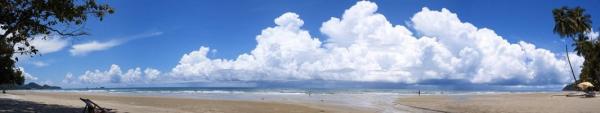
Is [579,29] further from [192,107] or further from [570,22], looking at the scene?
[192,107]

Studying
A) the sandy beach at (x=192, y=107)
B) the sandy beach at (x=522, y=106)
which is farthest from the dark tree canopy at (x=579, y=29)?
the sandy beach at (x=192, y=107)

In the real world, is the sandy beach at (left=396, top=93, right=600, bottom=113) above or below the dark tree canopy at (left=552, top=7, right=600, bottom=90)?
below

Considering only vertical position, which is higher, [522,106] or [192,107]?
[192,107]

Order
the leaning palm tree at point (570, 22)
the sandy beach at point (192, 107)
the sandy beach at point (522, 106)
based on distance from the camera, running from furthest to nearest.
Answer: the leaning palm tree at point (570, 22) → the sandy beach at point (522, 106) → the sandy beach at point (192, 107)

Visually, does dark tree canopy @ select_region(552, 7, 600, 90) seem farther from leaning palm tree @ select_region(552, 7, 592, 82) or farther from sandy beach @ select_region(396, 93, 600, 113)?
sandy beach @ select_region(396, 93, 600, 113)

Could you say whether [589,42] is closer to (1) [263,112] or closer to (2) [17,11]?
(1) [263,112]

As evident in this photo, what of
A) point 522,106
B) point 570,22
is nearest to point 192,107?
point 522,106

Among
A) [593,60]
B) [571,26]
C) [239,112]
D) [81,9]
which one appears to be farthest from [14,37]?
[593,60]

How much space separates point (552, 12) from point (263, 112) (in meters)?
60.7

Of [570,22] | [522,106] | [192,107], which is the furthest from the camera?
[570,22]

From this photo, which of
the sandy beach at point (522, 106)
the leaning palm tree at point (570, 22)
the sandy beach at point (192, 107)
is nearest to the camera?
the sandy beach at point (192, 107)

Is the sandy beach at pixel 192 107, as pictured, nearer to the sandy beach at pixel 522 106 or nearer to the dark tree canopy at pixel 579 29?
the sandy beach at pixel 522 106

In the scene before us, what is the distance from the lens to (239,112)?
1228 inches

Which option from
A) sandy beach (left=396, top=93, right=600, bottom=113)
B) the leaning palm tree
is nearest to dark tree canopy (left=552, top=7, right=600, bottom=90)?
the leaning palm tree
